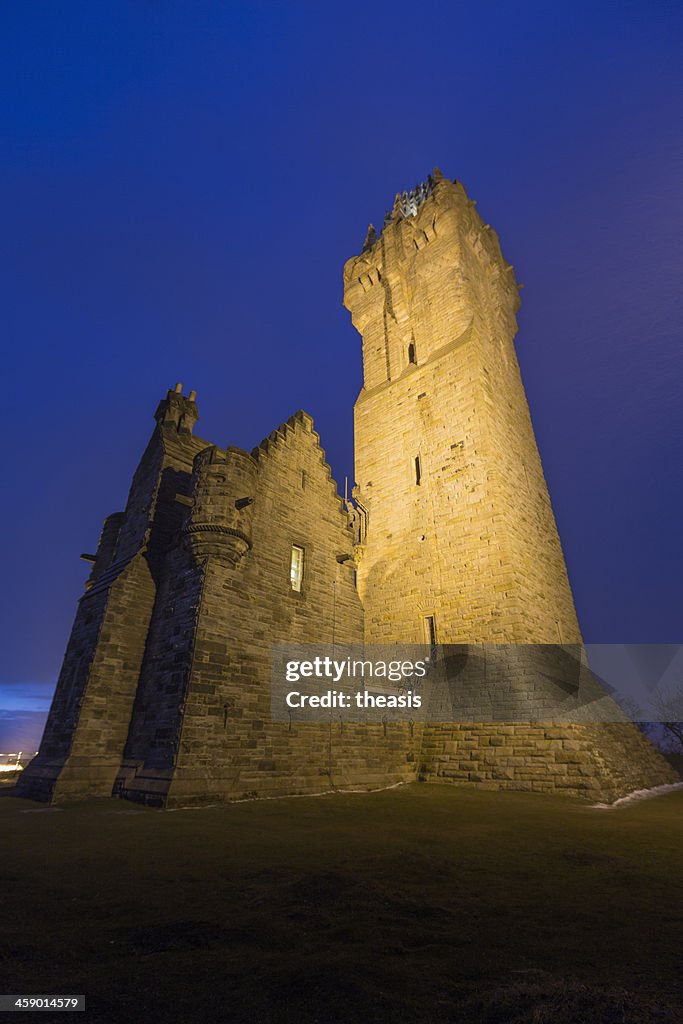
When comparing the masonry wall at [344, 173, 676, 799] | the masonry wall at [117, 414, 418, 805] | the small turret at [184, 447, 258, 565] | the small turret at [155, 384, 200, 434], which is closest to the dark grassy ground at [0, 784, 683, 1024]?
the masonry wall at [117, 414, 418, 805]

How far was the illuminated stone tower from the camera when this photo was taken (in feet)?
50.8

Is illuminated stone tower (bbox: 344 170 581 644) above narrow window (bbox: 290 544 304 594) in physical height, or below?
above

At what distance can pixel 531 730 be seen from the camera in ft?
39.3

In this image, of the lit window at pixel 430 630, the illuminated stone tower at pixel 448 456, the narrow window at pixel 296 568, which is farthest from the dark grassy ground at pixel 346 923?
the illuminated stone tower at pixel 448 456

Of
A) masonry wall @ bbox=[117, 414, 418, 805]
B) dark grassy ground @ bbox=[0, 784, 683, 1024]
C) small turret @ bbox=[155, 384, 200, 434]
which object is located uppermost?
small turret @ bbox=[155, 384, 200, 434]

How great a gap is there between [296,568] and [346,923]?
1140 centimetres

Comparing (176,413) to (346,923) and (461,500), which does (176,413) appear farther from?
(346,923)

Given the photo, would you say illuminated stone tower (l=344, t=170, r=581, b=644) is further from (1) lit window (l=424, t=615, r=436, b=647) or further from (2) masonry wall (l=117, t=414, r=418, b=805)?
(2) masonry wall (l=117, t=414, r=418, b=805)

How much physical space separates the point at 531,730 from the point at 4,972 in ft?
39.6

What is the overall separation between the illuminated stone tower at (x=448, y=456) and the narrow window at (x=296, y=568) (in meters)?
4.54

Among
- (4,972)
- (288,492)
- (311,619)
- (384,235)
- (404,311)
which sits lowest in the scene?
(4,972)

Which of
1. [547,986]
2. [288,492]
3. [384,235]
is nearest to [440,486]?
[288,492]

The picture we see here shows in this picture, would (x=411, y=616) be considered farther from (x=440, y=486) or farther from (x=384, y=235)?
(x=384, y=235)

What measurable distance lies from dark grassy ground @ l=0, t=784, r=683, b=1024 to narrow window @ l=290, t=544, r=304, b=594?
7.83m
